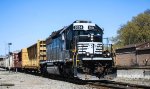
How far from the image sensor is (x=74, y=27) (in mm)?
22047

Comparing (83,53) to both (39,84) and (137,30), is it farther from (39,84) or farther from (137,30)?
(137,30)

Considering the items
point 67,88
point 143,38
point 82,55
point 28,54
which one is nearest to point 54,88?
point 67,88

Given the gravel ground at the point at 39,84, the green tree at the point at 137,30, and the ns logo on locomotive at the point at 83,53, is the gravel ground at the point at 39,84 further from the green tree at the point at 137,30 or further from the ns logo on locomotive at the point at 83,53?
the green tree at the point at 137,30

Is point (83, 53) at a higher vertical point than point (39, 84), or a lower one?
higher

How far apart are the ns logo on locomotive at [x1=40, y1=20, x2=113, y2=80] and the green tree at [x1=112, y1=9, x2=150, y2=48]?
7134 centimetres

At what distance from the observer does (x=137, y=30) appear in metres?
94.1

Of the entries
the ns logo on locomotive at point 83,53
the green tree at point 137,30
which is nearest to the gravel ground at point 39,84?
the ns logo on locomotive at point 83,53

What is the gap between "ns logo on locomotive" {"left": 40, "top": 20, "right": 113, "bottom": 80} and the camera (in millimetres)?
19781

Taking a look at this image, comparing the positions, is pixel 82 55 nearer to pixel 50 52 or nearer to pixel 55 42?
pixel 55 42

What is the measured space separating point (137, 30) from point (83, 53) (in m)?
75.6

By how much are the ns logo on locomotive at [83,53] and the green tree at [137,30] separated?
234 feet

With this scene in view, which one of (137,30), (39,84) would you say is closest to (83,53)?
(39,84)

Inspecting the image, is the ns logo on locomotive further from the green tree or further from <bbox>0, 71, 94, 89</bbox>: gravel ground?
the green tree

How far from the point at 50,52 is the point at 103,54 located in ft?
26.2
